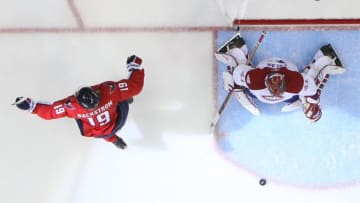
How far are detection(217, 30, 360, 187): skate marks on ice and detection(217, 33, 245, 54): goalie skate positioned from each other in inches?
2.3

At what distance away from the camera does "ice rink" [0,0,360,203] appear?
3562 mm

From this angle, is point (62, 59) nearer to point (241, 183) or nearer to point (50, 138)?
point (50, 138)

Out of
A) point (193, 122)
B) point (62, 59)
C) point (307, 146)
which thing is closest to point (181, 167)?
point (193, 122)

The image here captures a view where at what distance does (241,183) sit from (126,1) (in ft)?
4.67

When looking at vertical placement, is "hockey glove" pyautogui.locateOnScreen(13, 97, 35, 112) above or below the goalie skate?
below

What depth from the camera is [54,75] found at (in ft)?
11.9

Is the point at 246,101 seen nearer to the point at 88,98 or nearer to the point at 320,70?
the point at 320,70

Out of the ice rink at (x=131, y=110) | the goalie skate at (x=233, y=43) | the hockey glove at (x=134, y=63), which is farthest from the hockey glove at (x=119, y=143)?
the goalie skate at (x=233, y=43)

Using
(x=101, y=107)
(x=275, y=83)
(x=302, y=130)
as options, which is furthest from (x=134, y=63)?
(x=302, y=130)

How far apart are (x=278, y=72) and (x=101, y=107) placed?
1065mm

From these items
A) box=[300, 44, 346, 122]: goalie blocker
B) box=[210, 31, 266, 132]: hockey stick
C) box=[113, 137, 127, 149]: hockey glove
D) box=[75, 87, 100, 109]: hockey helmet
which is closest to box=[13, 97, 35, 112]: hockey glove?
box=[75, 87, 100, 109]: hockey helmet

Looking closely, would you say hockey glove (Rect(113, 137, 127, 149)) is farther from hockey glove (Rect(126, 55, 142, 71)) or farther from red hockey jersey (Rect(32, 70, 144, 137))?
hockey glove (Rect(126, 55, 142, 71))

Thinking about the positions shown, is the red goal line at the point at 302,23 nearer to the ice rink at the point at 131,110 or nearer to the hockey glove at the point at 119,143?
the ice rink at the point at 131,110

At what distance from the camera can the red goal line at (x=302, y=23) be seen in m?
3.36
